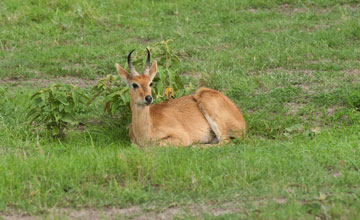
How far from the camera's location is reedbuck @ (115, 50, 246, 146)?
7.14 m

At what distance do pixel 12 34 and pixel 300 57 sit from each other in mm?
5125

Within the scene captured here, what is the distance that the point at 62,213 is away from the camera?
5242 mm

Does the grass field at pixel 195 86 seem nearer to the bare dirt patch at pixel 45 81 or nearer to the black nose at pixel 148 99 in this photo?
the bare dirt patch at pixel 45 81

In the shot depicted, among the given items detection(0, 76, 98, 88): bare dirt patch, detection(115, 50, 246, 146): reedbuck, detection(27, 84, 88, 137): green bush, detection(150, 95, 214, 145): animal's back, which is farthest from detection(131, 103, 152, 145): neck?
detection(0, 76, 98, 88): bare dirt patch

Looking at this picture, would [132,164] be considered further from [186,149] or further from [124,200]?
[186,149]

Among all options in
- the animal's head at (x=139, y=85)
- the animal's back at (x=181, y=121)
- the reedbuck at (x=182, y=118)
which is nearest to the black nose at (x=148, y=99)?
the animal's head at (x=139, y=85)

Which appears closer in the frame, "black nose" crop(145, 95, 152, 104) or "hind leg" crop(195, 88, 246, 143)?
"black nose" crop(145, 95, 152, 104)

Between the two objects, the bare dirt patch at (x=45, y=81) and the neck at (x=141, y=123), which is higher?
the bare dirt patch at (x=45, y=81)

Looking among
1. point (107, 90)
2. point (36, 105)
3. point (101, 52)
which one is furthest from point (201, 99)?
point (101, 52)

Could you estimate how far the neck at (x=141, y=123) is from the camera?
712 cm

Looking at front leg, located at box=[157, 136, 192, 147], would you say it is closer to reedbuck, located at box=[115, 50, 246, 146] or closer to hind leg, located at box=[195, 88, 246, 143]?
reedbuck, located at box=[115, 50, 246, 146]

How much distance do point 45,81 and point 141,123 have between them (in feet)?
10.5

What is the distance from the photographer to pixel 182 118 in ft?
25.3

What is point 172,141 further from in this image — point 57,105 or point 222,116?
point 57,105
